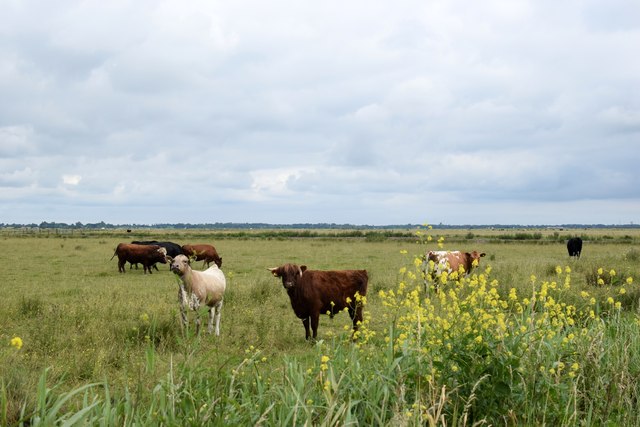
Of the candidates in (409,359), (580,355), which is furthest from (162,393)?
(580,355)

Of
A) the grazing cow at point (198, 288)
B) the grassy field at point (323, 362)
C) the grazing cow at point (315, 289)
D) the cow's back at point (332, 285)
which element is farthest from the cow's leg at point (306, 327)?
the grazing cow at point (198, 288)

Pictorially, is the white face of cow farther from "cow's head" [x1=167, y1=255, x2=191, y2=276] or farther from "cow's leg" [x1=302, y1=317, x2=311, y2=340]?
"cow's leg" [x1=302, y1=317, x2=311, y2=340]

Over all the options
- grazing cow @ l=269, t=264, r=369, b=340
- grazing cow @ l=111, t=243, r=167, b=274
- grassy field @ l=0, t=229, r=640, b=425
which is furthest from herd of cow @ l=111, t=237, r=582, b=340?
grazing cow @ l=111, t=243, r=167, b=274

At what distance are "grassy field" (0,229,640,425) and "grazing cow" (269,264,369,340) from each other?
1.63ft

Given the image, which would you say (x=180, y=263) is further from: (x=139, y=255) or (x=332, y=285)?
(x=139, y=255)

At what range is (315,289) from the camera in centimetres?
966

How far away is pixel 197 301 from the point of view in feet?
31.7

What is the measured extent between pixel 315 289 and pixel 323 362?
5159 millimetres

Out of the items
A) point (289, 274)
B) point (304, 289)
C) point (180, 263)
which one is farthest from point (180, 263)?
point (304, 289)

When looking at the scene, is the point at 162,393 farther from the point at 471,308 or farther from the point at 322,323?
the point at 322,323

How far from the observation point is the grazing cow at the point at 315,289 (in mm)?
9516

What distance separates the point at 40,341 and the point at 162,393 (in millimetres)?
5597

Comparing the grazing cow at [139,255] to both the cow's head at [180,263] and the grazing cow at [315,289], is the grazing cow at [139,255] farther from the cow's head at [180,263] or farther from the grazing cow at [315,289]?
the grazing cow at [315,289]

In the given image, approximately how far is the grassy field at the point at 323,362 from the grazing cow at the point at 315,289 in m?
0.50
